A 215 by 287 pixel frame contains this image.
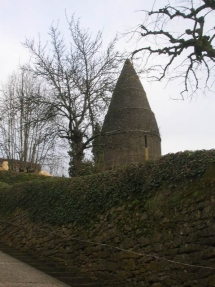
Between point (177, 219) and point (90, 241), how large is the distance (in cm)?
292

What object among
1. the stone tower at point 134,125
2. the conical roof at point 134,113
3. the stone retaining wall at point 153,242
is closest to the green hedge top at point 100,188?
the stone retaining wall at point 153,242

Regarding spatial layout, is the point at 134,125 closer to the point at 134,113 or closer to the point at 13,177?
the point at 134,113

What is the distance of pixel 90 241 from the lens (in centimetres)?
902

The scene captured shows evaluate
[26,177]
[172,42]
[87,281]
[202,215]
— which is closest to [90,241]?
[87,281]

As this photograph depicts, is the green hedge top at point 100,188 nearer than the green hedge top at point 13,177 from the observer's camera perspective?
Yes

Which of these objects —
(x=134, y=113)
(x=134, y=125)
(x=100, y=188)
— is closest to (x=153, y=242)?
(x=100, y=188)

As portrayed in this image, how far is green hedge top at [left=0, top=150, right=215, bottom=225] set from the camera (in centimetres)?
716

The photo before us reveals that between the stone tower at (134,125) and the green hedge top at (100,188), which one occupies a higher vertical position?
the stone tower at (134,125)

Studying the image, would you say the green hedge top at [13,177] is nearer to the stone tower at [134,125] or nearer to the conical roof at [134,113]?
the stone tower at [134,125]

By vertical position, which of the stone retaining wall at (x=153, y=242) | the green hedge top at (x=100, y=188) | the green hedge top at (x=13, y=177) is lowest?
the stone retaining wall at (x=153, y=242)

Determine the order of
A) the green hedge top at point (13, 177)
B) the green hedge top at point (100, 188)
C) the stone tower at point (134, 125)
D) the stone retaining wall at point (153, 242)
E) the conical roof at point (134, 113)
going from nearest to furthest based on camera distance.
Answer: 1. the stone retaining wall at point (153, 242)
2. the green hedge top at point (100, 188)
3. the green hedge top at point (13, 177)
4. the stone tower at point (134, 125)
5. the conical roof at point (134, 113)

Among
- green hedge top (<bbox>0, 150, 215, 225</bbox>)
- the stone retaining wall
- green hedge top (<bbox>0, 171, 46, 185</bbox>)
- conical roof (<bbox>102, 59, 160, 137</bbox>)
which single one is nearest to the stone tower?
conical roof (<bbox>102, 59, 160, 137</bbox>)

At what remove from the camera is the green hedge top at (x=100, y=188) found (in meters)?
7.16

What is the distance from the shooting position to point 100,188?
931cm
